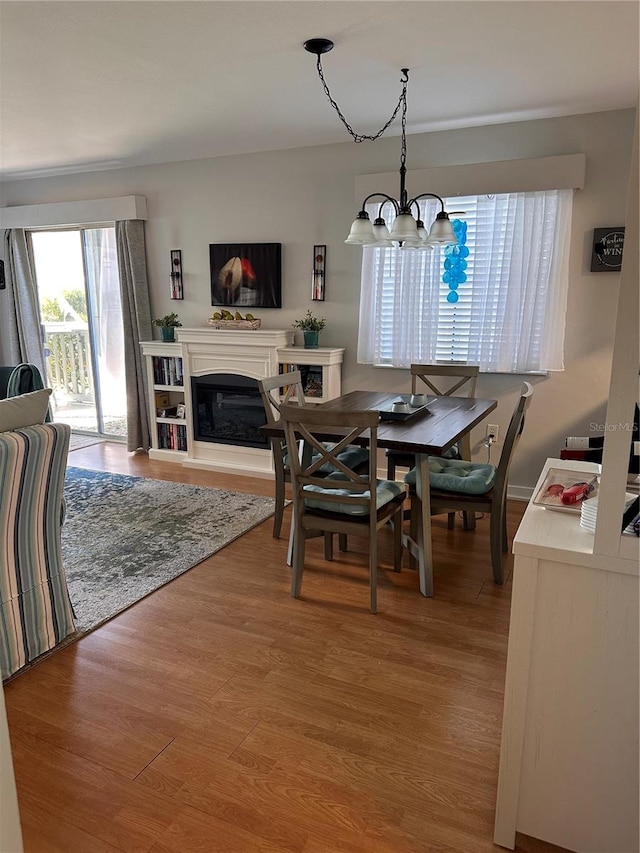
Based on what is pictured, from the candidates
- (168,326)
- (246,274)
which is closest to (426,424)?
(246,274)

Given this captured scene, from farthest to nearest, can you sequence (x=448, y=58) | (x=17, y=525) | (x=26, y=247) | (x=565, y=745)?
1. (x=26, y=247)
2. (x=448, y=58)
3. (x=17, y=525)
4. (x=565, y=745)

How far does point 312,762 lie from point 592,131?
148 inches

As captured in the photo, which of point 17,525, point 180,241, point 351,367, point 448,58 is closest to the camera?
point 17,525

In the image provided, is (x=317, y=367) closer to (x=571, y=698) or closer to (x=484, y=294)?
(x=484, y=294)

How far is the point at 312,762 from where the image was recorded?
184cm

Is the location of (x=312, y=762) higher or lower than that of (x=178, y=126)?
lower

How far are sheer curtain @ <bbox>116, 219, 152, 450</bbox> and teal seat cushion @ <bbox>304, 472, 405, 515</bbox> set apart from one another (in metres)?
3.11

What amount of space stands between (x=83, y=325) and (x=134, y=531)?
3.19 meters

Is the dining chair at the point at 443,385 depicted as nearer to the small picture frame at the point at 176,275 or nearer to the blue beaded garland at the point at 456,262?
the blue beaded garland at the point at 456,262

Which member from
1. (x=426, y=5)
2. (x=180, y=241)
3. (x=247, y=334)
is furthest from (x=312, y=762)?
(x=180, y=241)

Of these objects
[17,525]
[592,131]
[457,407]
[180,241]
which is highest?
[592,131]

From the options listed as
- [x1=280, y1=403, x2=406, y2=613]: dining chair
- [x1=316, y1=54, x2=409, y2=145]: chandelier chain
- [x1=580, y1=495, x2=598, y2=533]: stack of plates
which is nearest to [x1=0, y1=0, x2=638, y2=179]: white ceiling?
[x1=316, y1=54, x2=409, y2=145]: chandelier chain

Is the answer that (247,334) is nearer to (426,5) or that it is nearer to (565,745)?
(426,5)

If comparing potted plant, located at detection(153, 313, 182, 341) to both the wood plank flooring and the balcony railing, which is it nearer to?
the balcony railing
